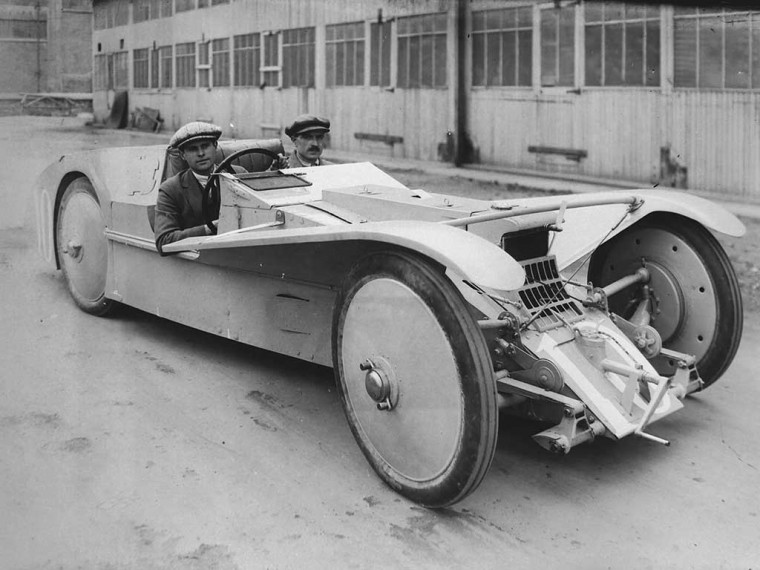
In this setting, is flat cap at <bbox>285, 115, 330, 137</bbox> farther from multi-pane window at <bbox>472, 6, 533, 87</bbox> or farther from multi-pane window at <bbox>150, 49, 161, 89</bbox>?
multi-pane window at <bbox>150, 49, 161, 89</bbox>

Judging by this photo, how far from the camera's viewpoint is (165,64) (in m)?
25.0

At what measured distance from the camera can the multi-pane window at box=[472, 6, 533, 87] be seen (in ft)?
41.5

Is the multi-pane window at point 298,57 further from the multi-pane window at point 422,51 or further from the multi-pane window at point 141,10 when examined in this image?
the multi-pane window at point 141,10

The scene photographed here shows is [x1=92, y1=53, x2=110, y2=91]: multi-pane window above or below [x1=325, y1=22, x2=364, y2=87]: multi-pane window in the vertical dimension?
above

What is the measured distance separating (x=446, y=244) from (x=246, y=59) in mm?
18409

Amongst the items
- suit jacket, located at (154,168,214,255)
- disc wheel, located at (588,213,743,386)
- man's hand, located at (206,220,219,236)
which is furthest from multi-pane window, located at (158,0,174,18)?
disc wheel, located at (588,213,743,386)

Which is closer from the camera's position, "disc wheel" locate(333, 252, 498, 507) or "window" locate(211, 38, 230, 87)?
"disc wheel" locate(333, 252, 498, 507)

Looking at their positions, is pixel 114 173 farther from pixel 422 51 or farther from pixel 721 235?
pixel 422 51

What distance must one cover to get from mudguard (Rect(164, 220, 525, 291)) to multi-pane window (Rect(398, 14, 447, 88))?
37.8 ft

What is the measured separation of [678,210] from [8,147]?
12871 mm

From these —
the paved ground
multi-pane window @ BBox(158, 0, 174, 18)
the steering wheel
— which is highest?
multi-pane window @ BBox(158, 0, 174, 18)

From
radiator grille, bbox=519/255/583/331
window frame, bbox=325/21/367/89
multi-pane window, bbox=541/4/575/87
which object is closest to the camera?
radiator grille, bbox=519/255/583/331

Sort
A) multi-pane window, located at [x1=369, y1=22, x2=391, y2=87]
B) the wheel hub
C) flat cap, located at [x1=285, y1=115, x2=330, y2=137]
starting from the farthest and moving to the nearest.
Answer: multi-pane window, located at [x1=369, y1=22, x2=391, y2=87] < flat cap, located at [x1=285, y1=115, x2=330, y2=137] < the wheel hub

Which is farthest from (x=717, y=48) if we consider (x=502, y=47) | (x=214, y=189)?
(x=214, y=189)
